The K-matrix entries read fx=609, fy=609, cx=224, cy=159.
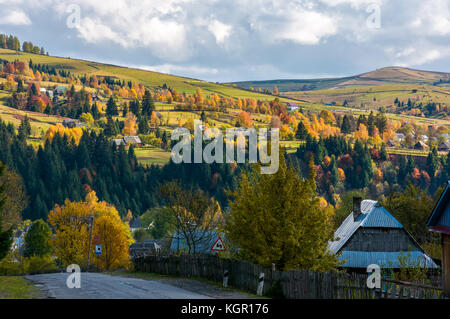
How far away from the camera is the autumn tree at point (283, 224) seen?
89.8 feet

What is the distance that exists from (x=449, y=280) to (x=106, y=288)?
48.9 ft

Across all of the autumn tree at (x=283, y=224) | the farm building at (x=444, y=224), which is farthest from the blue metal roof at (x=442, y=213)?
the autumn tree at (x=283, y=224)

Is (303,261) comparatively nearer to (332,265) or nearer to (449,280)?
(332,265)

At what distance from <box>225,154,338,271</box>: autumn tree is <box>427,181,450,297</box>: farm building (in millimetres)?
4776

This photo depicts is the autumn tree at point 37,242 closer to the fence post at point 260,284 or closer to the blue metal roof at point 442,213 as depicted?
the fence post at point 260,284

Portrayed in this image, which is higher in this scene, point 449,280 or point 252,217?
point 252,217

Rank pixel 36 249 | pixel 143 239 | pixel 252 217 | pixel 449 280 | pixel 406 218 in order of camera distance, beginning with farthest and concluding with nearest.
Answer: pixel 143 239 < pixel 36 249 < pixel 406 218 < pixel 252 217 < pixel 449 280

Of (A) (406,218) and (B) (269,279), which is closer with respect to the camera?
(B) (269,279)

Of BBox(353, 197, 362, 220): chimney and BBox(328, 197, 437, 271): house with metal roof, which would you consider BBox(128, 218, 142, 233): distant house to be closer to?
BBox(353, 197, 362, 220): chimney

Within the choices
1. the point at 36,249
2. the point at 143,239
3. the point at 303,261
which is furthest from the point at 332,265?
the point at 143,239

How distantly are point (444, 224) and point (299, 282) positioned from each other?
6.73 m

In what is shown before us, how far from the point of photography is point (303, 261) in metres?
27.5

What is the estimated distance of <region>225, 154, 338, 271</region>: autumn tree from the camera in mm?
27359
